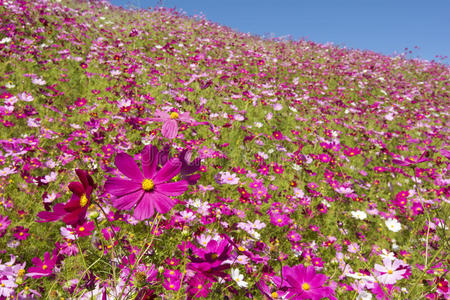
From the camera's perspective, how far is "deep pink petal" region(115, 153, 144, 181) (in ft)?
2.29

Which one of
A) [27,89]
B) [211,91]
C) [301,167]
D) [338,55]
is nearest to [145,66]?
[211,91]

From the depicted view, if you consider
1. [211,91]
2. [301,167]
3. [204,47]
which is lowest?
[301,167]

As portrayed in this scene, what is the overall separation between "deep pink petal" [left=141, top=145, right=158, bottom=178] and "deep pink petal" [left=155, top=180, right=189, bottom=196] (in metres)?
0.05

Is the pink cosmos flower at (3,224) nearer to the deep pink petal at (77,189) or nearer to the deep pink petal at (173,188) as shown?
the deep pink petal at (77,189)

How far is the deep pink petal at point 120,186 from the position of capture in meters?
0.65

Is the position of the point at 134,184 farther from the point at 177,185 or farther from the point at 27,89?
the point at 27,89

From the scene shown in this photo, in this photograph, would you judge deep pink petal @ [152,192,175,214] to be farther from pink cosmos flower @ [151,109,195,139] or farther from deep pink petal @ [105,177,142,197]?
pink cosmos flower @ [151,109,195,139]

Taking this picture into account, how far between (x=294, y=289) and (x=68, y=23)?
7.33 m

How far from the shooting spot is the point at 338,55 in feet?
31.7

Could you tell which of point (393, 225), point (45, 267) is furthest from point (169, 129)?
point (393, 225)

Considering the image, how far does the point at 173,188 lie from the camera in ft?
2.26

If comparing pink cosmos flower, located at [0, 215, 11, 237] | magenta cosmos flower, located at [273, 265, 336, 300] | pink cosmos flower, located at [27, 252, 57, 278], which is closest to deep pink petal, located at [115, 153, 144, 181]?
magenta cosmos flower, located at [273, 265, 336, 300]

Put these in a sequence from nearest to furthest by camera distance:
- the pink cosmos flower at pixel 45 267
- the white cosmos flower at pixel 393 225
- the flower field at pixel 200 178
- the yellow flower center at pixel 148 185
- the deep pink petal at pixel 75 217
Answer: the deep pink petal at pixel 75 217 → the yellow flower center at pixel 148 185 → the flower field at pixel 200 178 → the pink cosmos flower at pixel 45 267 → the white cosmos flower at pixel 393 225

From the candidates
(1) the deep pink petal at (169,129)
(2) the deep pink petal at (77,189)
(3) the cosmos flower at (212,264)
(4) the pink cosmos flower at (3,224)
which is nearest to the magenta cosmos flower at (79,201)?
(2) the deep pink petal at (77,189)
